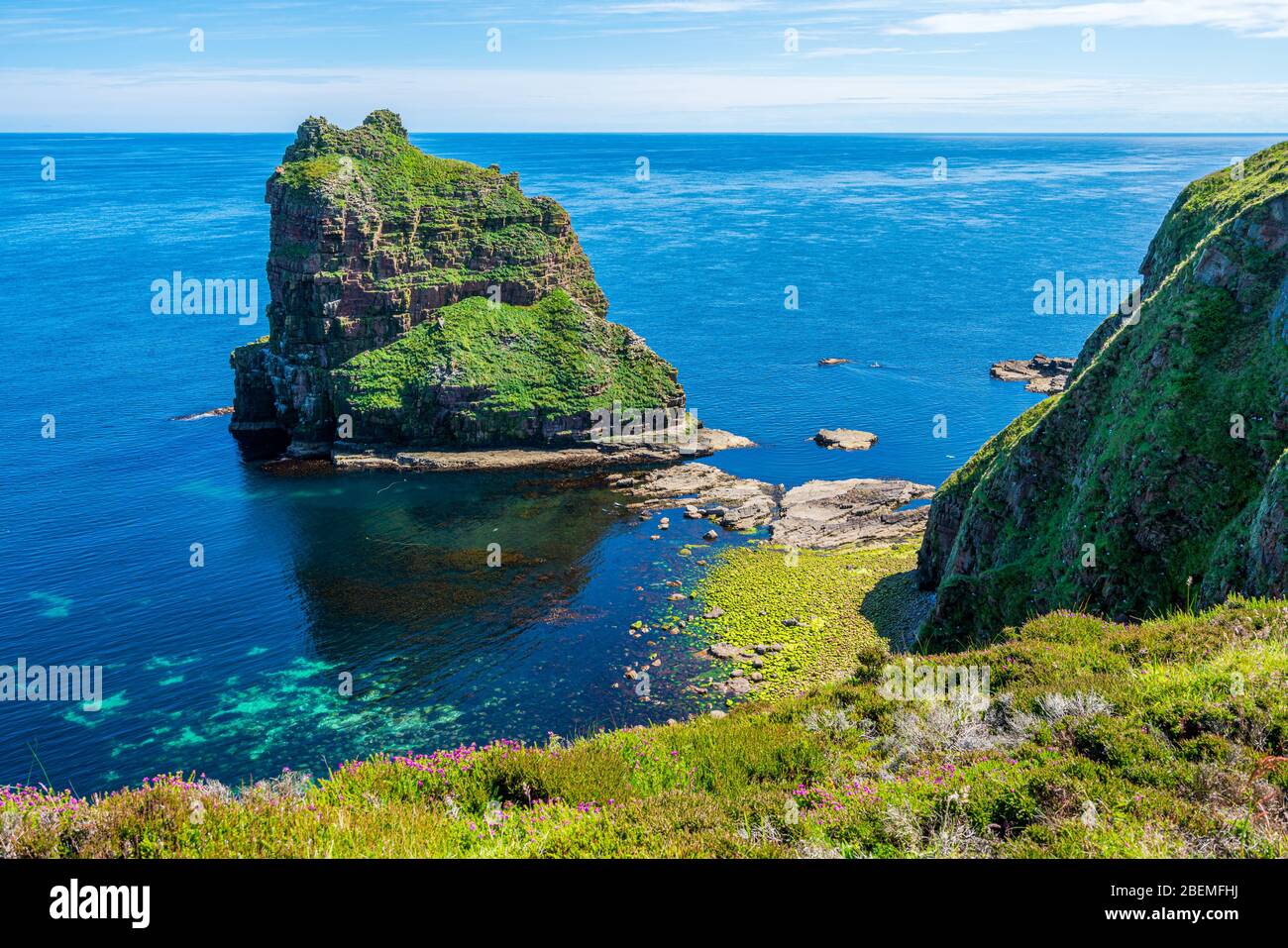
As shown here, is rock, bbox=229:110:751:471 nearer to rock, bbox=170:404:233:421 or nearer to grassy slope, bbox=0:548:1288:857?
rock, bbox=170:404:233:421

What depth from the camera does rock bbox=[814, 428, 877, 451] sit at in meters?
98.8

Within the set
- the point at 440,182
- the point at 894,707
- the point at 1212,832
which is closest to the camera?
the point at 1212,832

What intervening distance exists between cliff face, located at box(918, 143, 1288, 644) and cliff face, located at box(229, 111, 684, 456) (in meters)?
56.8

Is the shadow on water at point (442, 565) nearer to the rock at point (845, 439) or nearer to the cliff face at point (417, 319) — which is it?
the cliff face at point (417, 319)

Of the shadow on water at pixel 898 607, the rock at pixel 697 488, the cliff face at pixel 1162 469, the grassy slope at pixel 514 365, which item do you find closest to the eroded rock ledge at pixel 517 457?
the rock at pixel 697 488

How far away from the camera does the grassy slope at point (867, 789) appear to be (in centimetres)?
1619

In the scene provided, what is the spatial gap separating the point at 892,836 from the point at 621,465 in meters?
79.5

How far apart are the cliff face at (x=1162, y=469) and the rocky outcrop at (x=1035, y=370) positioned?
221 feet

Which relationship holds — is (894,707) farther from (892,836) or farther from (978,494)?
(978,494)

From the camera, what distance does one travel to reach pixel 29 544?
3000 inches

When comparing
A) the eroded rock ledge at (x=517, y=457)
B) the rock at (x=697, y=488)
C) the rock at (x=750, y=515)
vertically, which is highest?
the eroded rock ledge at (x=517, y=457)

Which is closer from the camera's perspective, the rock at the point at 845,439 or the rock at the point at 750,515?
the rock at the point at 750,515

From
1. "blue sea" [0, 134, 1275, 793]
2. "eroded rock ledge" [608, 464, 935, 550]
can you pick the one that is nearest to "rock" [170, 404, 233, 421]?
"blue sea" [0, 134, 1275, 793]
